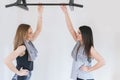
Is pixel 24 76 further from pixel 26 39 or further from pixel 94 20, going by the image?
pixel 94 20

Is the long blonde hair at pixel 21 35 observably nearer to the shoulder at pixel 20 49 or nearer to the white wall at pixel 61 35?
the shoulder at pixel 20 49

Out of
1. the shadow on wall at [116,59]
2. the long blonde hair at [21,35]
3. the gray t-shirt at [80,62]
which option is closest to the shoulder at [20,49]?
the long blonde hair at [21,35]

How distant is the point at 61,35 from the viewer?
6.66 feet

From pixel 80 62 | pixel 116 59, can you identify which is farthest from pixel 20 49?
pixel 116 59

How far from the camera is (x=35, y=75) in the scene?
2100mm

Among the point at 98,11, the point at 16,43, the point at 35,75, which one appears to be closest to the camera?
the point at 16,43

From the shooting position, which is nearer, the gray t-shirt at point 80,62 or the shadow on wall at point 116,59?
the gray t-shirt at point 80,62

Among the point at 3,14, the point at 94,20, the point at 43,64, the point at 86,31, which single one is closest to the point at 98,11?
the point at 94,20

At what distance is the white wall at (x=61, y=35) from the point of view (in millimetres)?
1962

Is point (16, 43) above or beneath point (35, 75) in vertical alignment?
above

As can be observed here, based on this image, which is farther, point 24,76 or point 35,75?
point 35,75

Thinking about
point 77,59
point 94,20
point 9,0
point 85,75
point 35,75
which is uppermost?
point 9,0

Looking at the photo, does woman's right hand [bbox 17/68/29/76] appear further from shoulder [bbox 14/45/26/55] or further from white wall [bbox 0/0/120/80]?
white wall [bbox 0/0/120/80]

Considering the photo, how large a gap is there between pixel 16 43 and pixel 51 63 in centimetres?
50
